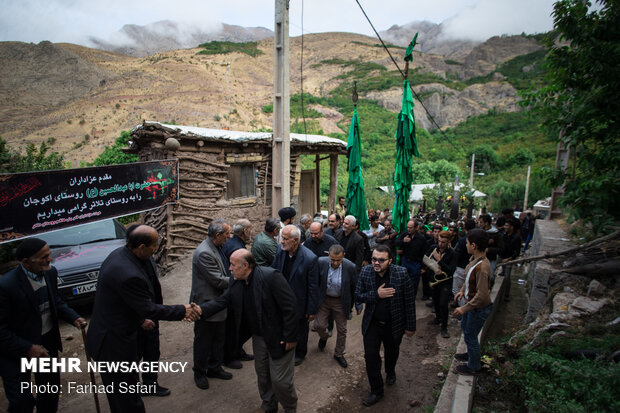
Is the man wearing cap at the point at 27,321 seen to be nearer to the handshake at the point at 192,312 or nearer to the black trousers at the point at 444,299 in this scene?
the handshake at the point at 192,312

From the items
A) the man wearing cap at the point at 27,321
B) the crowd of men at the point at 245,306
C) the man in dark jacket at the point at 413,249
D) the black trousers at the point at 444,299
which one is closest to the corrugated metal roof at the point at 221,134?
the crowd of men at the point at 245,306

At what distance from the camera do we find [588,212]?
14.3ft

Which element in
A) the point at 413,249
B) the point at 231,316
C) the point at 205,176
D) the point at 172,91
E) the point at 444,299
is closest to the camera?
the point at 231,316

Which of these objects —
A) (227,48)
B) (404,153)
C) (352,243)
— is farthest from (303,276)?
(227,48)

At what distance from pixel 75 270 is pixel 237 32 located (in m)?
193

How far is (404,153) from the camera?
683 cm

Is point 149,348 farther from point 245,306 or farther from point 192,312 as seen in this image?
point 245,306

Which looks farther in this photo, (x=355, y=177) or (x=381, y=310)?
(x=355, y=177)

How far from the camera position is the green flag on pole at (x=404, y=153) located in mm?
6664

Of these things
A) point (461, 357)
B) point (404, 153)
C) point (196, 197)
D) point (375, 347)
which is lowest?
point (461, 357)

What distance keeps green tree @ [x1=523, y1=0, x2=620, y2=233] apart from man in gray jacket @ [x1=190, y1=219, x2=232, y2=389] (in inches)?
179

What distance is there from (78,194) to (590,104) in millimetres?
7670

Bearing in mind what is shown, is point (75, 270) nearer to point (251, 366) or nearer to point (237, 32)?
point (251, 366)

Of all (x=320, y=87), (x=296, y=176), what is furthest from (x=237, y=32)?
(x=296, y=176)
